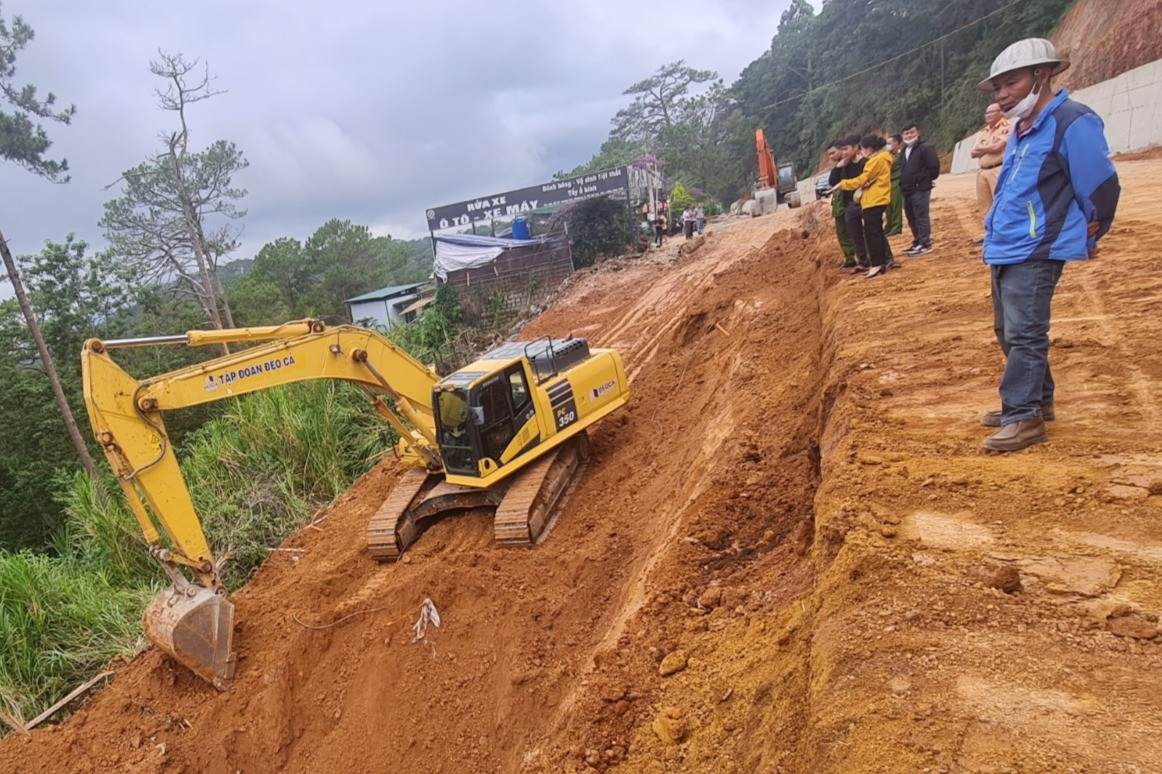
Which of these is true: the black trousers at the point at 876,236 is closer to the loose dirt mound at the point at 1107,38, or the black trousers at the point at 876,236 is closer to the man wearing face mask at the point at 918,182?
the man wearing face mask at the point at 918,182

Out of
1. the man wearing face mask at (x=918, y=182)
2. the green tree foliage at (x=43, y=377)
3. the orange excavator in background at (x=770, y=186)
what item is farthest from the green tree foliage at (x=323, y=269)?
the man wearing face mask at (x=918, y=182)

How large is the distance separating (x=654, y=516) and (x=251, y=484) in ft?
20.7

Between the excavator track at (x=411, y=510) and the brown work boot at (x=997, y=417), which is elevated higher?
the brown work boot at (x=997, y=417)

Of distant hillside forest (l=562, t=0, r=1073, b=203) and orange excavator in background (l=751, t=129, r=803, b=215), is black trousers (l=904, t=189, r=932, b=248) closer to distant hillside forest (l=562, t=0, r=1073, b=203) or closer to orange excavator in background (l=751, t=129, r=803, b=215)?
orange excavator in background (l=751, t=129, r=803, b=215)

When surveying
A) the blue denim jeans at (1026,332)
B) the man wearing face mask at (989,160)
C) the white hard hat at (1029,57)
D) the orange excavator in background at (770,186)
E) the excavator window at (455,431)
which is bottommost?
the excavator window at (455,431)

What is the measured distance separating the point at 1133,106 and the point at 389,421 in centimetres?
1936

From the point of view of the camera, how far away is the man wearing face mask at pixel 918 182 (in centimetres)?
755

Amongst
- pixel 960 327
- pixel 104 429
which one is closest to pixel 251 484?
pixel 104 429

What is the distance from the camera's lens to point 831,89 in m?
39.9

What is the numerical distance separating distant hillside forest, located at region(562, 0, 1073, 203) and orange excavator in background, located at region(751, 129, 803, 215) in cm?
772

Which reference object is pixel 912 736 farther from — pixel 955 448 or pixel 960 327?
pixel 960 327

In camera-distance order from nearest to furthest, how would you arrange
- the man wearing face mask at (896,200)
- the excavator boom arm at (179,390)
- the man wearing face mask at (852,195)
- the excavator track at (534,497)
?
1. the excavator boom arm at (179,390)
2. the excavator track at (534,497)
3. the man wearing face mask at (852,195)
4. the man wearing face mask at (896,200)

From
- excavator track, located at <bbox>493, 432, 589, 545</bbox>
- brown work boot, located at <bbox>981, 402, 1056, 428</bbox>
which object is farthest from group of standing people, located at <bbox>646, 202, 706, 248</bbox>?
brown work boot, located at <bbox>981, 402, 1056, 428</bbox>

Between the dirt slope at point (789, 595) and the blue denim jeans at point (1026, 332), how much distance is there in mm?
257
